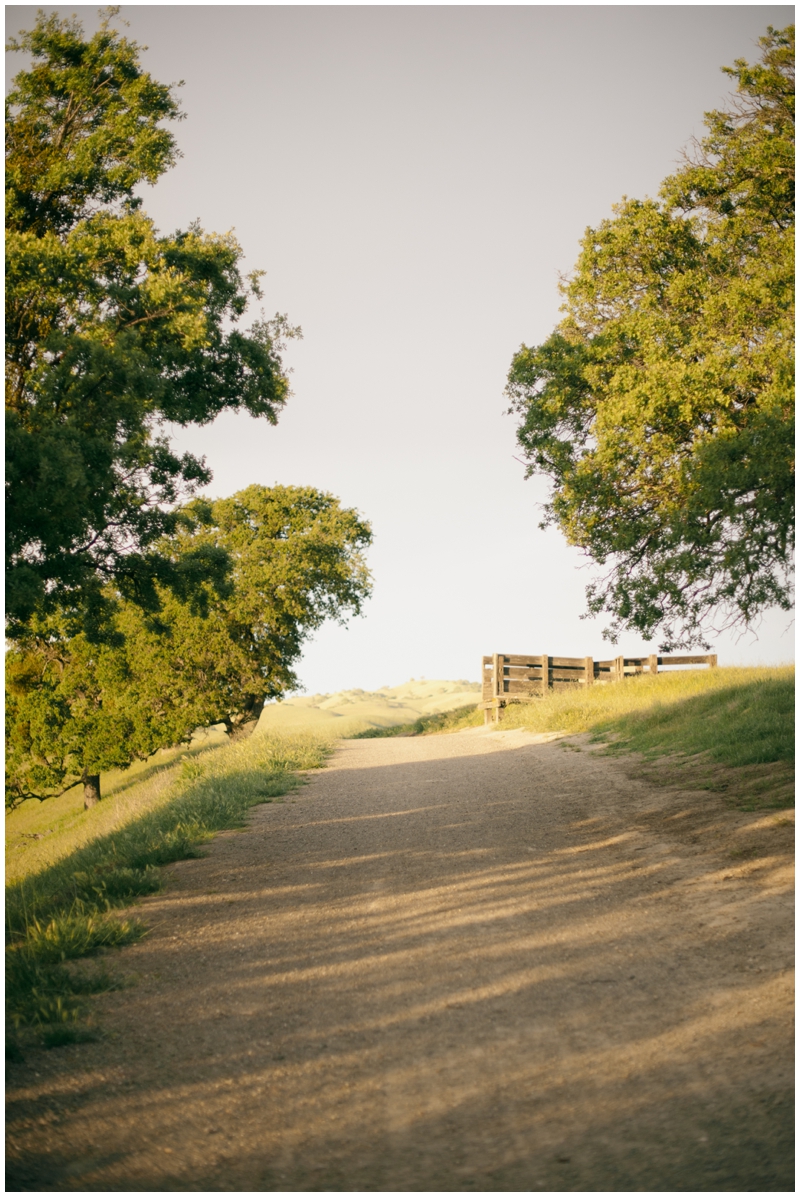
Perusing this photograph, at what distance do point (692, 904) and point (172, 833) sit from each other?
5.85 meters

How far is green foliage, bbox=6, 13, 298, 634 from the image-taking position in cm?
821

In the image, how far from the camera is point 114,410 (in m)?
8.69

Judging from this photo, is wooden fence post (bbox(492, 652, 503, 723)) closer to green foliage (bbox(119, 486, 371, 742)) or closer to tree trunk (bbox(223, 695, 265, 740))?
green foliage (bbox(119, 486, 371, 742))

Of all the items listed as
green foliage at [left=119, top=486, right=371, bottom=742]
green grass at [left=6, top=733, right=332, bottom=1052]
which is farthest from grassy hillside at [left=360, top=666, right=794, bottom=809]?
green foliage at [left=119, top=486, right=371, bottom=742]

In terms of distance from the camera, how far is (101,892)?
22.3 feet

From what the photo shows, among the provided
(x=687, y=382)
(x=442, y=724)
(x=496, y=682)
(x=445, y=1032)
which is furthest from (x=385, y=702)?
(x=445, y=1032)

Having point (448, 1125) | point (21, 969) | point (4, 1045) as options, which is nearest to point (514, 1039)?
point (448, 1125)

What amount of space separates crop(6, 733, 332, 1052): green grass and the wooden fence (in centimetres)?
1389

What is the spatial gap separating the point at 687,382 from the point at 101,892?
896 centimetres

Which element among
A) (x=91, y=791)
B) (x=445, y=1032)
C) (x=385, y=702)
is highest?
(x=445, y=1032)

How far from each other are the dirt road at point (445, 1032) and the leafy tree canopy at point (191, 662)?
19673mm

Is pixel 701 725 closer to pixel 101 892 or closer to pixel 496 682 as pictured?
pixel 101 892

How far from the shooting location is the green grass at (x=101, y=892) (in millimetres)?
4715

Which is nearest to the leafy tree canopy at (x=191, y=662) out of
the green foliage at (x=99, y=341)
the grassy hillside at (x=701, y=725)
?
the grassy hillside at (x=701, y=725)
